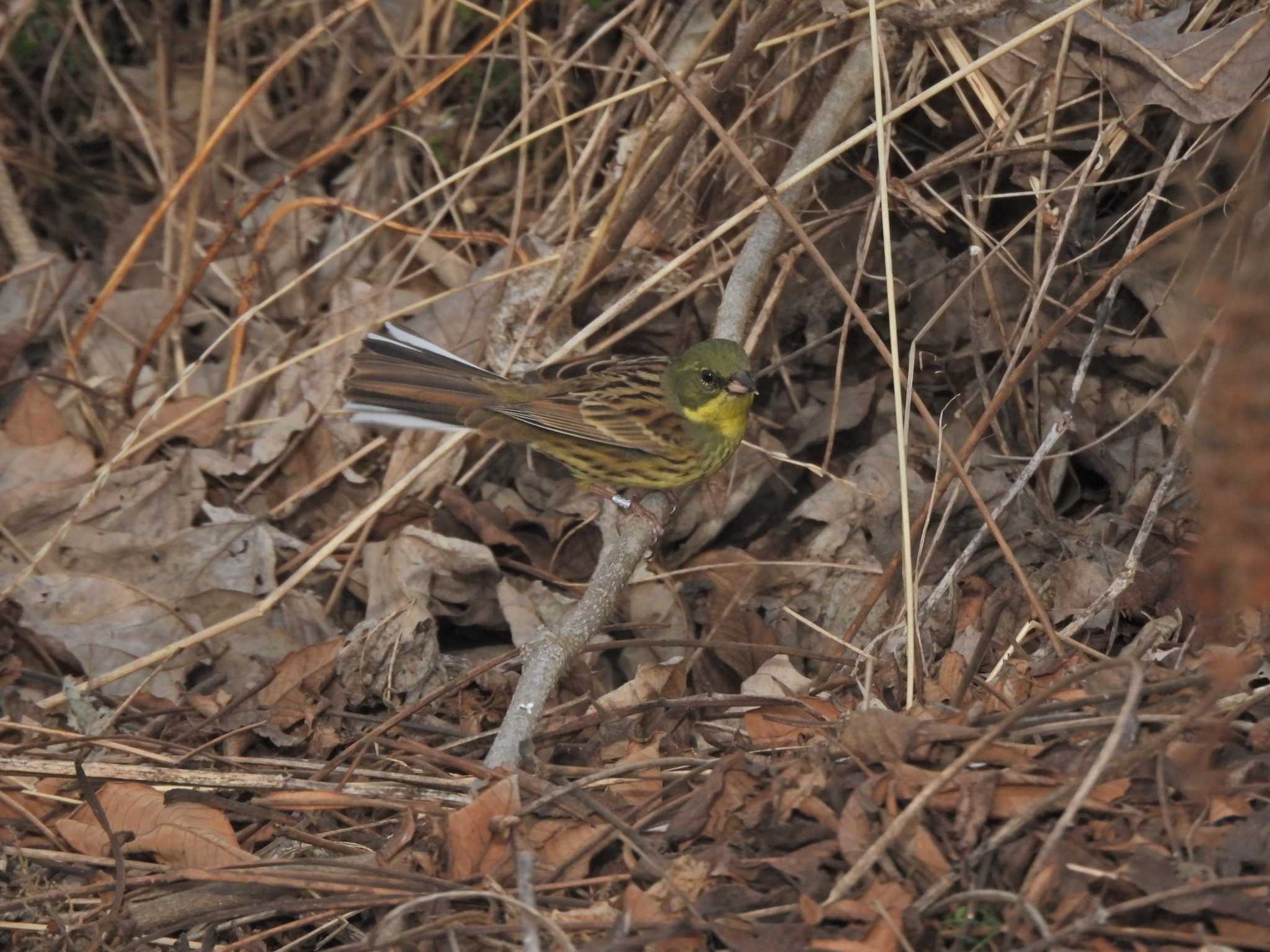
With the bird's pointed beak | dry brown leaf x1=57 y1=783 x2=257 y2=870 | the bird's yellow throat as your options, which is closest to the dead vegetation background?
dry brown leaf x1=57 y1=783 x2=257 y2=870

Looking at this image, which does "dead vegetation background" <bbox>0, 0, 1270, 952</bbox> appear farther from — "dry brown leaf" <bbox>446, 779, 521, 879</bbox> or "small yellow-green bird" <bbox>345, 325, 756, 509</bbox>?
"small yellow-green bird" <bbox>345, 325, 756, 509</bbox>

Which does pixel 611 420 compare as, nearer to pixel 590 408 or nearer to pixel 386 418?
pixel 590 408

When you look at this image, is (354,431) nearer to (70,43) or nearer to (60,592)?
(60,592)

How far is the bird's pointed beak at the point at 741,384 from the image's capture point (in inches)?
184

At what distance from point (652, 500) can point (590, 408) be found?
1.36ft

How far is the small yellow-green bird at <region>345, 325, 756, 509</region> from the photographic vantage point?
4.87m

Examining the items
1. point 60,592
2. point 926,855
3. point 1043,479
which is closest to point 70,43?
point 60,592

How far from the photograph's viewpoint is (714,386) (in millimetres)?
4793

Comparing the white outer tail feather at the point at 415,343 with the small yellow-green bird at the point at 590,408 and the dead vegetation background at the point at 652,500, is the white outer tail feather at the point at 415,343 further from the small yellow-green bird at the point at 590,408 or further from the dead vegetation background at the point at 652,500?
the dead vegetation background at the point at 652,500

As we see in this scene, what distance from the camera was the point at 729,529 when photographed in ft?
17.7

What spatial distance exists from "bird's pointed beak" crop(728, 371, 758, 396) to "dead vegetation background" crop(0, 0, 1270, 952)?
0.15 m

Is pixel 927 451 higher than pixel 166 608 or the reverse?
higher

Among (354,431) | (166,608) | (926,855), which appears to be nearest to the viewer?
(926,855)

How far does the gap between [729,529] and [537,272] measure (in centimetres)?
137
